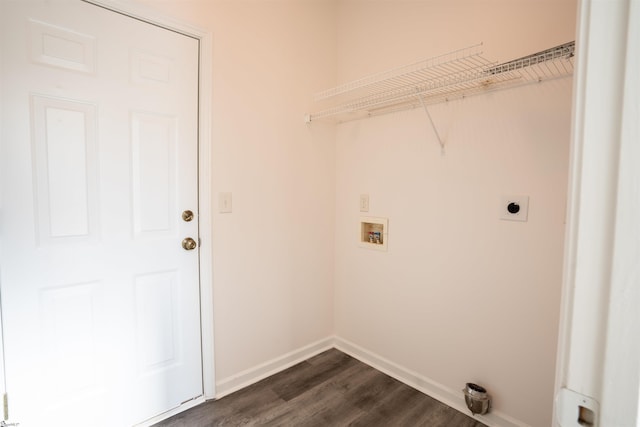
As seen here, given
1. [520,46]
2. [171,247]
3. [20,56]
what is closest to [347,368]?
[171,247]

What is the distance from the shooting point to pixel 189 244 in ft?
5.66

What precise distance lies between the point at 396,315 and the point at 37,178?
6.78ft

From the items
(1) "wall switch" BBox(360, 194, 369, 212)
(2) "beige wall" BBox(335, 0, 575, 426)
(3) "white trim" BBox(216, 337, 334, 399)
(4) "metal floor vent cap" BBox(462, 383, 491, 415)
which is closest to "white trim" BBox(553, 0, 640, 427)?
(2) "beige wall" BBox(335, 0, 575, 426)

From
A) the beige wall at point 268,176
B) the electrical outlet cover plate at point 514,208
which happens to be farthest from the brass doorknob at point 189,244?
the electrical outlet cover plate at point 514,208

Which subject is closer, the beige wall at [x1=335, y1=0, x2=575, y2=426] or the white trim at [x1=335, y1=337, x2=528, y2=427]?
the beige wall at [x1=335, y1=0, x2=575, y2=426]

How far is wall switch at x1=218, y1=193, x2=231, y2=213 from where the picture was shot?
6.02 ft

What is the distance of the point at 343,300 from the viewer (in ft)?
8.17

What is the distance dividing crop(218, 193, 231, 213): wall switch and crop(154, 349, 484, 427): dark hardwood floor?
3.70 feet

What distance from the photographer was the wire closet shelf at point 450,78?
1.37m

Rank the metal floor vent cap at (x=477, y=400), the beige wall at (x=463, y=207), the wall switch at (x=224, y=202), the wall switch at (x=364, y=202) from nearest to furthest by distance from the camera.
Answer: the beige wall at (x=463, y=207), the metal floor vent cap at (x=477, y=400), the wall switch at (x=224, y=202), the wall switch at (x=364, y=202)

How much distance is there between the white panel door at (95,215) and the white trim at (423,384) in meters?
1.16

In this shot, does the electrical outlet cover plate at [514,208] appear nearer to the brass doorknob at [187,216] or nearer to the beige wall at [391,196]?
A: the beige wall at [391,196]

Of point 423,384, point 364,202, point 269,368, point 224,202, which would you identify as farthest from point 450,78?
point 269,368

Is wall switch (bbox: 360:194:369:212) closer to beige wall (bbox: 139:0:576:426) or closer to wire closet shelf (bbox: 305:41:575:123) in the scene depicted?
beige wall (bbox: 139:0:576:426)
